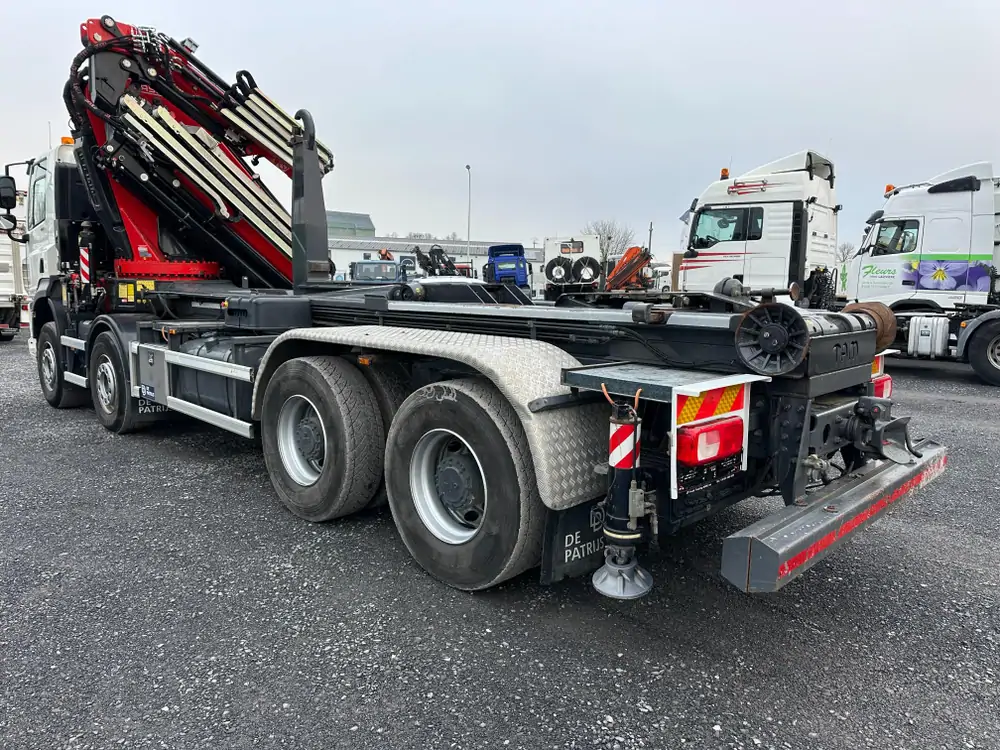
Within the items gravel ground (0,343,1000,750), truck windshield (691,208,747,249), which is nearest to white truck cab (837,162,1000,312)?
truck windshield (691,208,747,249)

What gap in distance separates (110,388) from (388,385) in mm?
4064

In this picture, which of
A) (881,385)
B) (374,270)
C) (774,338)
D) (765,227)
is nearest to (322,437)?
(774,338)

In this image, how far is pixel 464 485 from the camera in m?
3.29

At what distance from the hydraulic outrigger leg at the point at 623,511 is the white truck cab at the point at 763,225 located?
1003 cm

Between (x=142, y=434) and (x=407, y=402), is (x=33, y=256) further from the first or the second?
(x=407, y=402)

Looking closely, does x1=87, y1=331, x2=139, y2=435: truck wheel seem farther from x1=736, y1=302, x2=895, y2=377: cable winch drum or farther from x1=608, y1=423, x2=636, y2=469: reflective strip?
x1=736, y1=302, x2=895, y2=377: cable winch drum

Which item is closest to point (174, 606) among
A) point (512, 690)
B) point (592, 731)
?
point (512, 690)

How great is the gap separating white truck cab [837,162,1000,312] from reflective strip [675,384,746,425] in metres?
10.5

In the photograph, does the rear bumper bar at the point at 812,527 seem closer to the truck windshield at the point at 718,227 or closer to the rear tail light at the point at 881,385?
the rear tail light at the point at 881,385

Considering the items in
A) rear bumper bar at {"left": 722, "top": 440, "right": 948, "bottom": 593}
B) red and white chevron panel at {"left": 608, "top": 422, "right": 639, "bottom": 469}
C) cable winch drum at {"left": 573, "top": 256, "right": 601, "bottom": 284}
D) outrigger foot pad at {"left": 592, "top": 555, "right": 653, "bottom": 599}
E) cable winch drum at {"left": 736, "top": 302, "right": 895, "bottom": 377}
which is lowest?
outrigger foot pad at {"left": 592, "top": 555, "right": 653, "bottom": 599}

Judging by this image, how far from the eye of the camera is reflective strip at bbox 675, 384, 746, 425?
99.2 inches

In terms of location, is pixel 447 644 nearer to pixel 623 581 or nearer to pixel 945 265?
pixel 623 581

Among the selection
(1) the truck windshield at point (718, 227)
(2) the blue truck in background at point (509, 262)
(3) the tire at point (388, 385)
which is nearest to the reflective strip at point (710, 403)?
(3) the tire at point (388, 385)

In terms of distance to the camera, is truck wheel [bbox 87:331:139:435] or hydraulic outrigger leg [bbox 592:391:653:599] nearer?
hydraulic outrigger leg [bbox 592:391:653:599]
